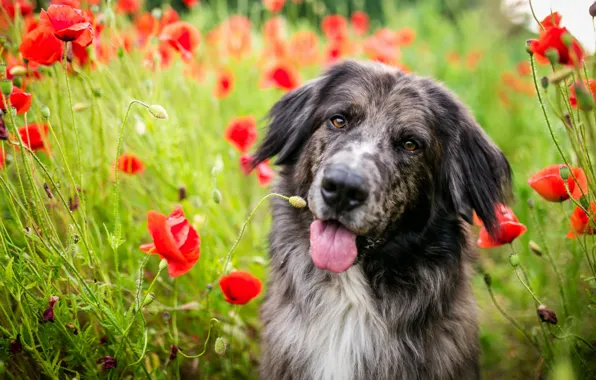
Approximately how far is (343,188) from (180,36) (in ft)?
4.56


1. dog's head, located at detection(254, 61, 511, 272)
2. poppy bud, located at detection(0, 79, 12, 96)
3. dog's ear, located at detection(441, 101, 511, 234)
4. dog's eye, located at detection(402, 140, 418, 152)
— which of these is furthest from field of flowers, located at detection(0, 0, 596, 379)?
dog's eye, located at detection(402, 140, 418, 152)

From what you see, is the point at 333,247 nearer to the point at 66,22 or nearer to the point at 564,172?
the point at 564,172

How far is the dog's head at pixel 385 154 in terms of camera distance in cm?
216

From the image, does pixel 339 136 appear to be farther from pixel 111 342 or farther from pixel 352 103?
pixel 111 342

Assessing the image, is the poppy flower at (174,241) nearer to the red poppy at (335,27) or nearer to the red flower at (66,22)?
the red flower at (66,22)

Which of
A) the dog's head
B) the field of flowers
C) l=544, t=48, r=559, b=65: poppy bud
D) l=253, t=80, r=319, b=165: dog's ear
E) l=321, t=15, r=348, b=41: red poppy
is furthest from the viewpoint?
l=321, t=15, r=348, b=41: red poppy

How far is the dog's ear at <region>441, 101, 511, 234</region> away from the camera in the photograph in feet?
8.14

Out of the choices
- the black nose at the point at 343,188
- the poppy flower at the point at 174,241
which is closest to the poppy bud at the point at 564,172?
the black nose at the point at 343,188

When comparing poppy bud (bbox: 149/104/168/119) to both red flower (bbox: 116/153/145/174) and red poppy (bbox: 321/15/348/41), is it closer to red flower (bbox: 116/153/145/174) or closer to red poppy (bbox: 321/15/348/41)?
red flower (bbox: 116/153/145/174)

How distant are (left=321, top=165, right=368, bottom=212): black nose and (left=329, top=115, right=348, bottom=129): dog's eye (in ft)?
1.60

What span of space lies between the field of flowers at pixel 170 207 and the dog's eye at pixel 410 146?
568mm

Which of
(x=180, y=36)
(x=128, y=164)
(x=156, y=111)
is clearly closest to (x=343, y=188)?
(x=156, y=111)

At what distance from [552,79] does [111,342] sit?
82.5 inches

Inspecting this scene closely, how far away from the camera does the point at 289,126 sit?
2.74 m
